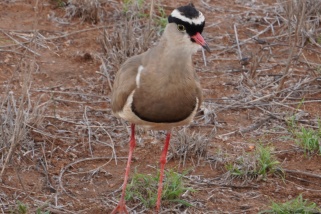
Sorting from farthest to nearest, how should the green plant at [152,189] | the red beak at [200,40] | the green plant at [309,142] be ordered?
the green plant at [309,142] < the green plant at [152,189] < the red beak at [200,40]

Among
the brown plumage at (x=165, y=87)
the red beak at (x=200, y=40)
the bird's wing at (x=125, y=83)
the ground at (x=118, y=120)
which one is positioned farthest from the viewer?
the ground at (x=118, y=120)

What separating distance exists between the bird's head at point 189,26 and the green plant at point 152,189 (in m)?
1.24

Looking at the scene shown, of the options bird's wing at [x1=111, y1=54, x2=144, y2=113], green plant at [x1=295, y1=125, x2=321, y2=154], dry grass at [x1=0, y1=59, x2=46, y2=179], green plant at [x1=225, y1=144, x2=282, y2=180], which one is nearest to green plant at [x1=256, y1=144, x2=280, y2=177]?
green plant at [x1=225, y1=144, x2=282, y2=180]

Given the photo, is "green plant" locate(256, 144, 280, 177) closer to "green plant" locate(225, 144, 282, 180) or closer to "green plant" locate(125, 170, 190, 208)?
"green plant" locate(225, 144, 282, 180)

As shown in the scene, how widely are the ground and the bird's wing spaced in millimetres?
603

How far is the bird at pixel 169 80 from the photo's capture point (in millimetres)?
4254

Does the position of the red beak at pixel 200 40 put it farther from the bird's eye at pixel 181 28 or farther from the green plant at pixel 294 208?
the green plant at pixel 294 208

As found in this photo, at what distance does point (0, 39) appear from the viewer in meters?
7.00

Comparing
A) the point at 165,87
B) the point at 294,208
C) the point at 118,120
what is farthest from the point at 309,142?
the point at 165,87

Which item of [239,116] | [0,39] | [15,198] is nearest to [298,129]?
[239,116]

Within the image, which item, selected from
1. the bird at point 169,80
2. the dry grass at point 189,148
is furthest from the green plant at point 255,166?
the bird at point 169,80

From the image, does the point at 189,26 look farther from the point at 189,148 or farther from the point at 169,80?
the point at 189,148

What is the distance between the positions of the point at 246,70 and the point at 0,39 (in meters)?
2.48

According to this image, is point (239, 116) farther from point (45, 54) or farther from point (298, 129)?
point (45, 54)
